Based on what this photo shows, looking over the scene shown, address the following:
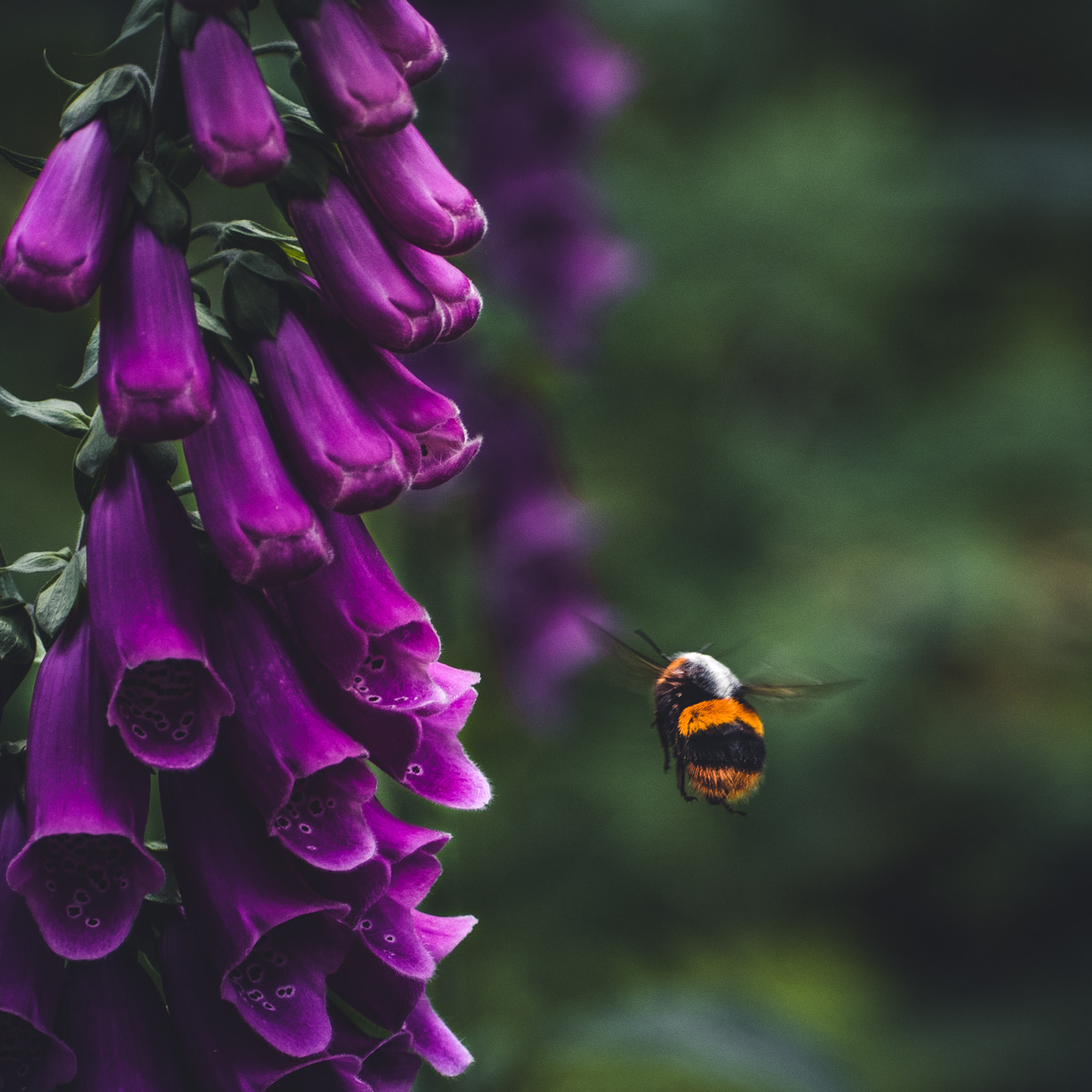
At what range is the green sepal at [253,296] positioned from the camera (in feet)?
4.26

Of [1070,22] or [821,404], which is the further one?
[1070,22]

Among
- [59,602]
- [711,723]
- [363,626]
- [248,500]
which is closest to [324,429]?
[248,500]

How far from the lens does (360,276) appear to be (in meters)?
1.29

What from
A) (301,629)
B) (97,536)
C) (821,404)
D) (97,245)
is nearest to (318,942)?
(301,629)

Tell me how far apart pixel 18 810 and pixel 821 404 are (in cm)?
482

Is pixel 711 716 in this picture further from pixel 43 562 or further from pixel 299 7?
pixel 299 7

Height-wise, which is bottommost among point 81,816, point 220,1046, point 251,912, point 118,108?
point 220,1046

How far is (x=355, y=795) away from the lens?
1.32 m

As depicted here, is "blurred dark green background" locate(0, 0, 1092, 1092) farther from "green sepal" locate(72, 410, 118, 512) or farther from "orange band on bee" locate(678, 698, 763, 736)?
"green sepal" locate(72, 410, 118, 512)

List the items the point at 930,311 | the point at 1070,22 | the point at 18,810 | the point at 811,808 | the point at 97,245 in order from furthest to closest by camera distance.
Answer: the point at 1070,22 → the point at 930,311 → the point at 811,808 → the point at 18,810 → the point at 97,245

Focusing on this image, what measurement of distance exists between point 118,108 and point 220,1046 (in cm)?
84

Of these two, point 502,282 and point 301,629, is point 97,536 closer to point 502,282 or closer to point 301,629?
point 301,629

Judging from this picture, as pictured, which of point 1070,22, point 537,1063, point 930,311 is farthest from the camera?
point 1070,22

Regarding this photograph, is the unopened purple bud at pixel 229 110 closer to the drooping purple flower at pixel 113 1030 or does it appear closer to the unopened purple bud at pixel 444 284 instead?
the unopened purple bud at pixel 444 284
